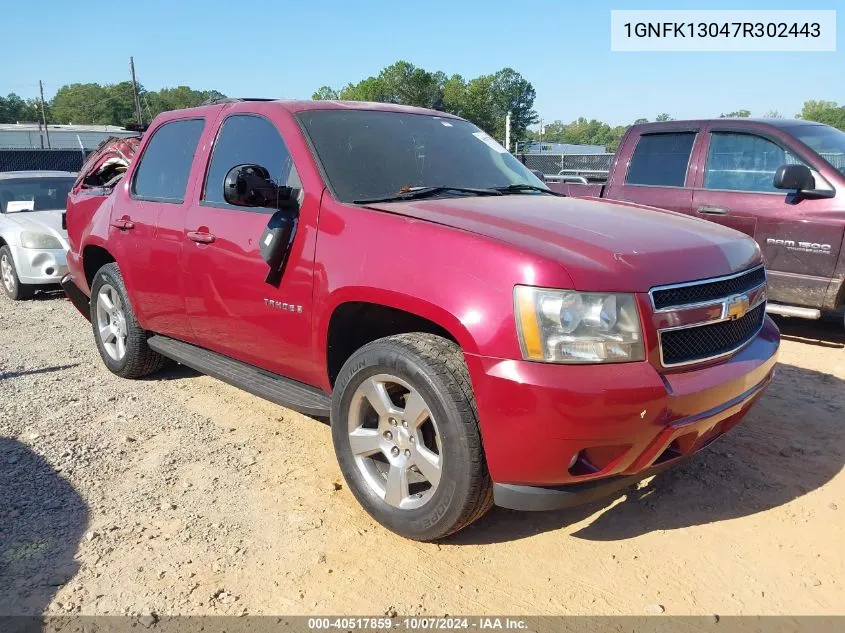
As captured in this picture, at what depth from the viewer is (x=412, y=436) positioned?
2879 millimetres

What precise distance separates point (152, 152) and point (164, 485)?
236cm

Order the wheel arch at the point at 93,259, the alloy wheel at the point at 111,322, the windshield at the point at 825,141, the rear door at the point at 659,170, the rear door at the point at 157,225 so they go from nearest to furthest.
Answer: the rear door at the point at 157,225, the alloy wheel at the point at 111,322, the wheel arch at the point at 93,259, the windshield at the point at 825,141, the rear door at the point at 659,170

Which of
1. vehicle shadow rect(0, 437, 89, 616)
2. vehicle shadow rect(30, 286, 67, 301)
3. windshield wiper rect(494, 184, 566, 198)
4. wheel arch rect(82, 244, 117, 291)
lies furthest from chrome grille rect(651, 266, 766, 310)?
vehicle shadow rect(30, 286, 67, 301)

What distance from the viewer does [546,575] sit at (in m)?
2.76

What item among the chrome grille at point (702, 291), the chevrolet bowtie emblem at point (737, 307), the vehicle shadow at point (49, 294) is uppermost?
the chrome grille at point (702, 291)

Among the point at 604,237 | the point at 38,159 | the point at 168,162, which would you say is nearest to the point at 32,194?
the point at 168,162

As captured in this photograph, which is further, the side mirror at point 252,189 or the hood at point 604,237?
the side mirror at point 252,189

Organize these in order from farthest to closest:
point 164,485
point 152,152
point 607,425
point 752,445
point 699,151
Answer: point 699,151
point 152,152
point 752,445
point 164,485
point 607,425

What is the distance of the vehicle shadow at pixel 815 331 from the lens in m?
6.00

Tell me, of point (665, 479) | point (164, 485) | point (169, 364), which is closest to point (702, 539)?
point (665, 479)

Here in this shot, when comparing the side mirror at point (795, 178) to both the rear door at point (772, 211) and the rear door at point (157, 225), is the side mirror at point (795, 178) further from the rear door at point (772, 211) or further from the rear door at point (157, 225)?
the rear door at point (157, 225)

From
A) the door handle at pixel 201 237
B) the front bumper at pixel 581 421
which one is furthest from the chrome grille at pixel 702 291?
the door handle at pixel 201 237

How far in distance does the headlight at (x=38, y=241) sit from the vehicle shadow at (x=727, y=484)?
23.4 feet

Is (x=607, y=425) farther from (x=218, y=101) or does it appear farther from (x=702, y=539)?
(x=218, y=101)
